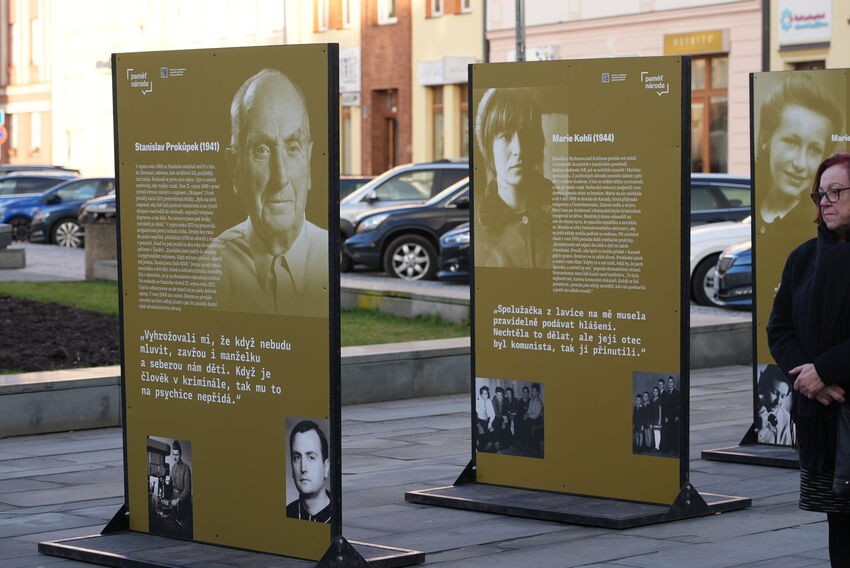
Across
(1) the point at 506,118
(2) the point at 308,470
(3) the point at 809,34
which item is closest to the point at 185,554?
(2) the point at 308,470

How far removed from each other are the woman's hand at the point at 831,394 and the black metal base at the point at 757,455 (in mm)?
3981

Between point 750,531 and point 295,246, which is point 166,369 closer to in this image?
point 295,246

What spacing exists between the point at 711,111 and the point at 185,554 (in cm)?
3017

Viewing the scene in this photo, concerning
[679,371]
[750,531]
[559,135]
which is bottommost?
[750,531]

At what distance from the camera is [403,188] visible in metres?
24.7

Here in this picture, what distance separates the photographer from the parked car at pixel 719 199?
20.8 metres

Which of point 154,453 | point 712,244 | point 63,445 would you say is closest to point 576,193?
point 154,453

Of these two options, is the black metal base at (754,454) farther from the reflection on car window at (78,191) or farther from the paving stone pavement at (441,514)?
the reflection on car window at (78,191)

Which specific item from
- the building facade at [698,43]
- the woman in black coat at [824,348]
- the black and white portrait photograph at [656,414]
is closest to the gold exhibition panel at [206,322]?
the woman in black coat at [824,348]

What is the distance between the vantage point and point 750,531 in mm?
7684

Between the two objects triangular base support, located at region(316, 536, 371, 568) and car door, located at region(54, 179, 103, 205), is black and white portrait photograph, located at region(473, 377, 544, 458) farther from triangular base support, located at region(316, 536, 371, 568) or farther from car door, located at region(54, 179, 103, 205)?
car door, located at region(54, 179, 103, 205)

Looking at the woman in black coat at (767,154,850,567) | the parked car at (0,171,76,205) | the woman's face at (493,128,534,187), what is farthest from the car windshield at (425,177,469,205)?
the woman in black coat at (767,154,850,567)

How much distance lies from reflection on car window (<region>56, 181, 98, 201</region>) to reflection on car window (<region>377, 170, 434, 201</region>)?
34.6 ft

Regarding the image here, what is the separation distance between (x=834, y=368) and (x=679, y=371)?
2.47 metres
